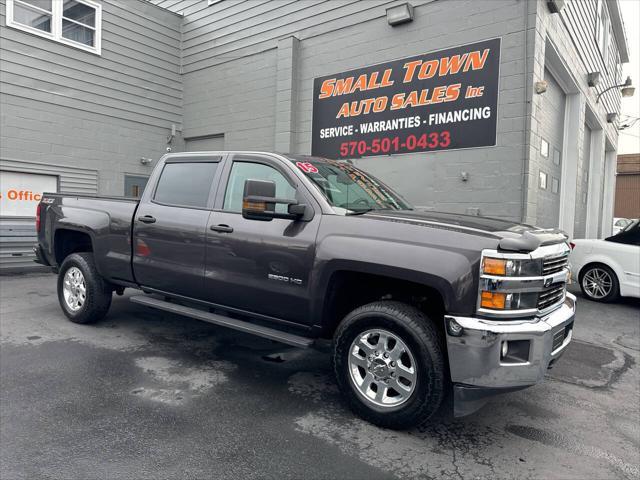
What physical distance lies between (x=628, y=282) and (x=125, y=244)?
7536 millimetres

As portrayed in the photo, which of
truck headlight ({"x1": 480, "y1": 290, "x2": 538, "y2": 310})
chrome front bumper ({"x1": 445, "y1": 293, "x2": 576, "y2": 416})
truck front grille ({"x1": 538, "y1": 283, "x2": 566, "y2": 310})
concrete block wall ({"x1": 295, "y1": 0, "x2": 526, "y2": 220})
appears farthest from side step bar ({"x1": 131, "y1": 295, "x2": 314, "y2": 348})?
concrete block wall ({"x1": 295, "y1": 0, "x2": 526, "y2": 220})

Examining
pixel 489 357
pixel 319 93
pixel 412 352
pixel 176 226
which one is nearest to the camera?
pixel 489 357

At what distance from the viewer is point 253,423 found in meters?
3.19

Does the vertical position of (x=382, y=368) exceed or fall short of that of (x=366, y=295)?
it falls short

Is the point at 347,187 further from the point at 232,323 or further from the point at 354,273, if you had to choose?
the point at 232,323

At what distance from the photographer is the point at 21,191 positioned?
9688 mm

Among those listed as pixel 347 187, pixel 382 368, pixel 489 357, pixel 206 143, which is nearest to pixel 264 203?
pixel 347 187

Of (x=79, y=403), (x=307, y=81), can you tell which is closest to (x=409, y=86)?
(x=307, y=81)

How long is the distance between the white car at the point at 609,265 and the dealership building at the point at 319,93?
39.8 inches

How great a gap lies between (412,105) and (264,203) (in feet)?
19.1

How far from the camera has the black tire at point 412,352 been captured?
116 inches

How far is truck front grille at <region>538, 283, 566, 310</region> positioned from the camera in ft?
9.94

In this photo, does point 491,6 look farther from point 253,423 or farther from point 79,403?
point 79,403

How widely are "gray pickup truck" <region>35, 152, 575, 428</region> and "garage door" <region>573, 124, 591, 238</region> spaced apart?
901cm
